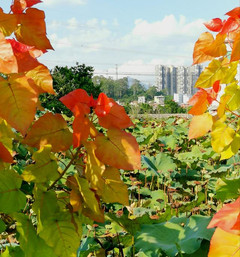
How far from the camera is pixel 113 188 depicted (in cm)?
65

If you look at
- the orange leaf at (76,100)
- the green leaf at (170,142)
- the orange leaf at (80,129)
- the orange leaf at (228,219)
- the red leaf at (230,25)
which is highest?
the red leaf at (230,25)

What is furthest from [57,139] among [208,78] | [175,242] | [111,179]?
[175,242]

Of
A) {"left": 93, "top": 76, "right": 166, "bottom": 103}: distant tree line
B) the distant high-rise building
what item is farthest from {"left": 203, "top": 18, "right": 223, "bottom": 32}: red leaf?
the distant high-rise building

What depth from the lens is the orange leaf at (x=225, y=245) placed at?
1.68 feet

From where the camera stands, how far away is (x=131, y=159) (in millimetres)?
598

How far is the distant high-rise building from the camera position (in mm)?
77125

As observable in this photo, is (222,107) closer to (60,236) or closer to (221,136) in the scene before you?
(221,136)

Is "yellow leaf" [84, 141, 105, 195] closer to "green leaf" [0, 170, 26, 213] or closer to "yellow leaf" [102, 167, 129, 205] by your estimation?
"yellow leaf" [102, 167, 129, 205]

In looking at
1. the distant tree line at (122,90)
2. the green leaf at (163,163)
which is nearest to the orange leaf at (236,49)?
the green leaf at (163,163)

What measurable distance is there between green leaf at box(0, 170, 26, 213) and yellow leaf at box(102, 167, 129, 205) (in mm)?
143

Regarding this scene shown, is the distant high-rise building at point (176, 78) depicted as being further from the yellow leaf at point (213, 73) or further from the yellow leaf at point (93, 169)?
the yellow leaf at point (93, 169)

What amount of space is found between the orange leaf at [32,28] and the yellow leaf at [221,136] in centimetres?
33

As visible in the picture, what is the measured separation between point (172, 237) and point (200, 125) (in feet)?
1.11

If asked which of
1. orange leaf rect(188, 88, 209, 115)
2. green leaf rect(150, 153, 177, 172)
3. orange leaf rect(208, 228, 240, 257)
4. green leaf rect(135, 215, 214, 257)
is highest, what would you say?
orange leaf rect(188, 88, 209, 115)
